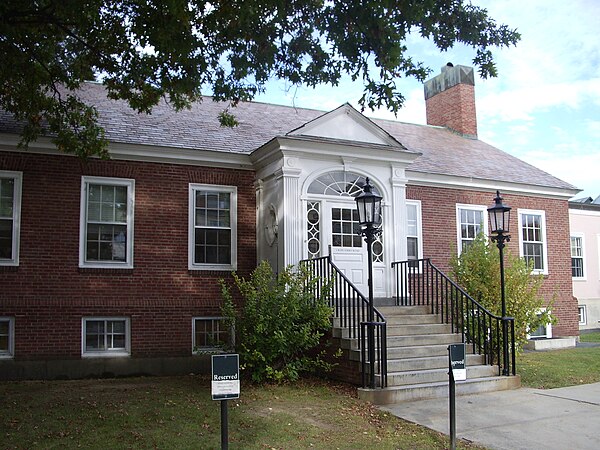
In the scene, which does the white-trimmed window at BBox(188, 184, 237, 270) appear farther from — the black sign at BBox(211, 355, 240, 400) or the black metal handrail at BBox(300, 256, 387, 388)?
the black sign at BBox(211, 355, 240, 400)

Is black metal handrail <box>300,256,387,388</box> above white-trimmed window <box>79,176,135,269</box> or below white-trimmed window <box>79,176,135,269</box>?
below

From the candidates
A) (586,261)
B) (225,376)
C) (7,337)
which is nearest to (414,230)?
(7,337)

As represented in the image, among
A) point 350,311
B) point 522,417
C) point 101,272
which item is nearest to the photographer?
point 522,417

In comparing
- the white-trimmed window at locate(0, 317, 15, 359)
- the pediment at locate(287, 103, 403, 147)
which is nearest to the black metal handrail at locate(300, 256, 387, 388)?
the pediment at locate(287, 103, 403, 147)

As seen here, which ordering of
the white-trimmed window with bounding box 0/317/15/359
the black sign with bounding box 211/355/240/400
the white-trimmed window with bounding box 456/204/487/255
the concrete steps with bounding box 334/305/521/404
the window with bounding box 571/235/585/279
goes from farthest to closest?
1. the window with bounding box 571/235/585/279
2. the white-trimmed window with bounding box 456/204/487/255
3. the white-trimmed window with bounding box 0/317/15/359
4. the concrete steps with bounding box 334/305/521/404
5. the black sign with bounding box 211/355/240/400

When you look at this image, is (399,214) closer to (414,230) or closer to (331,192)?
(331,192)

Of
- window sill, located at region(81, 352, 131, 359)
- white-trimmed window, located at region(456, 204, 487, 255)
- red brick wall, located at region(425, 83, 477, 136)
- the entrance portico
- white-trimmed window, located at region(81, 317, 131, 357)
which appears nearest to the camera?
window sill, located at region(81, 352, 131, 359)

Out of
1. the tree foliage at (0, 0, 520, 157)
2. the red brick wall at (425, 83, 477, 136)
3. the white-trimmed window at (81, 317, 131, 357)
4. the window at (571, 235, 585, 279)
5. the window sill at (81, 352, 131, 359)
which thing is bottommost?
the window sill at (81, 352, 131, 359)

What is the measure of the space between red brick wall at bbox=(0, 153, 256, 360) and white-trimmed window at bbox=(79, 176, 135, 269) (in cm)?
13

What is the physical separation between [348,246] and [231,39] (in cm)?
574

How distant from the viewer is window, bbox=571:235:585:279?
22073 millimetres

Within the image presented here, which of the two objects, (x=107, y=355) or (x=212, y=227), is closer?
(x=107, y=355)

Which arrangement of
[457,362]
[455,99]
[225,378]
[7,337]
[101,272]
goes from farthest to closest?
[455,99] < [101,272] < [7,337] < [457,362] < [225,378]

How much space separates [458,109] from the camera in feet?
66.6
